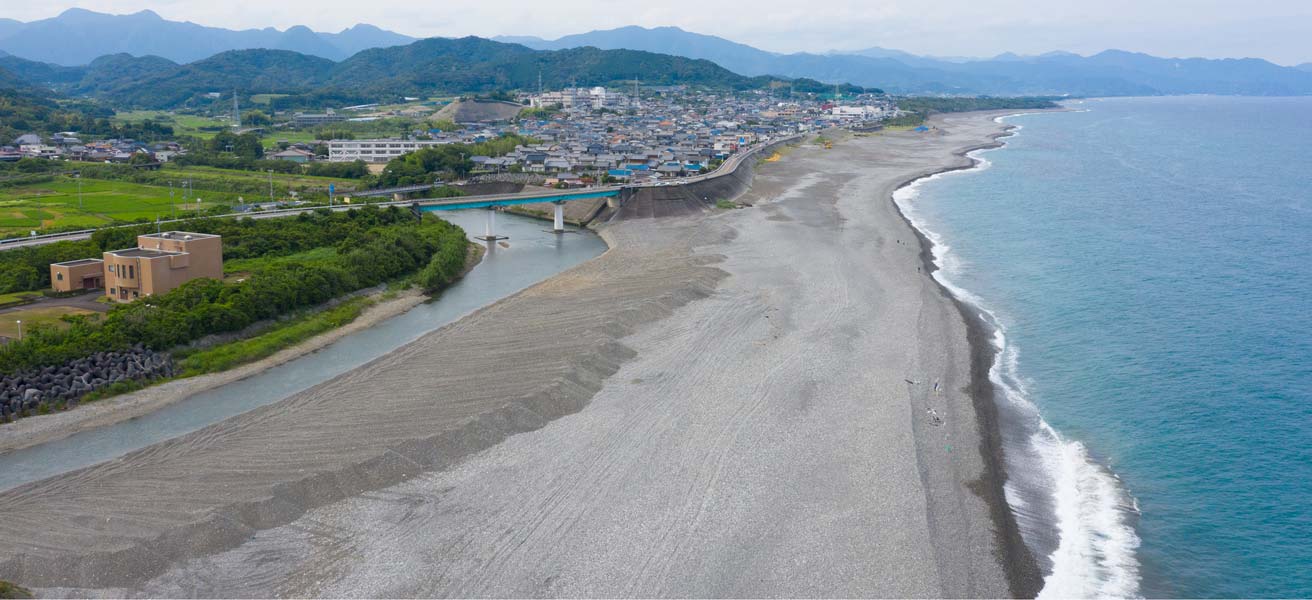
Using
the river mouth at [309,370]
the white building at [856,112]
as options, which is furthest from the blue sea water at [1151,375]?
the white building at [856,112]

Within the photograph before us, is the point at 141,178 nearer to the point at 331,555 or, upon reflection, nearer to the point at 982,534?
the point at 331,555

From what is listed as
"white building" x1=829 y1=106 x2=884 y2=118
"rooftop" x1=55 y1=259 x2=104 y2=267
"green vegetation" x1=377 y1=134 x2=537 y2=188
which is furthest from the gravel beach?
"white building" x1=829 y1=106 x2=884 y2=118

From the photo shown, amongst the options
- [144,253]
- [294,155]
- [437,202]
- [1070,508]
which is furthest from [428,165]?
[1070,508]

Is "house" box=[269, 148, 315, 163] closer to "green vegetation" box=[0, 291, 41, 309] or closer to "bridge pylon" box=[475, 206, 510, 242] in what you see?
"bridge pylon" box=[475, 206, 510, 242]

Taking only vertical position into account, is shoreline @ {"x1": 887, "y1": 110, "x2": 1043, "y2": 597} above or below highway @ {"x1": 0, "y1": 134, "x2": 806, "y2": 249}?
below

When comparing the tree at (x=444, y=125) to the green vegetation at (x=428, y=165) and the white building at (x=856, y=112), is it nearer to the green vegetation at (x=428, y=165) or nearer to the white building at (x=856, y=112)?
the green vegetation at (x=428, y=165)
